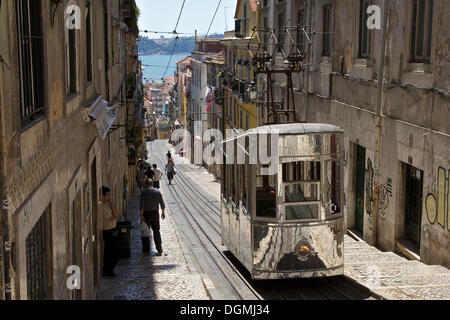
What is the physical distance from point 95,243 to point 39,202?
5259 millimetres

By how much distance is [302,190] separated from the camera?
922 cm

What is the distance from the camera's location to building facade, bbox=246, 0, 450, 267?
10938mm

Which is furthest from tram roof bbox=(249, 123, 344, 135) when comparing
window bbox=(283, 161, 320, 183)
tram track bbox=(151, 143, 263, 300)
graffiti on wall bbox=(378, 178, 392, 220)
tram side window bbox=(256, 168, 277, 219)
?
graffiti on wall bbox=(378, 178, 392, 220)

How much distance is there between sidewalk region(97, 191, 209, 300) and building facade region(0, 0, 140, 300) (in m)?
0.50

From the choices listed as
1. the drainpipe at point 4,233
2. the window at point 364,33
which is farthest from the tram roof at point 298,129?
the window at point 364,33

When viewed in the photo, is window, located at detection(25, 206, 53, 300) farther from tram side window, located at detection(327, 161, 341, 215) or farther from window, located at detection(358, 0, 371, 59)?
window, located at detection(358, 0, 371, 59)

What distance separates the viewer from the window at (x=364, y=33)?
15141 millimetres

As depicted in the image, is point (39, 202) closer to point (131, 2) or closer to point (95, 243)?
point (95, 243)

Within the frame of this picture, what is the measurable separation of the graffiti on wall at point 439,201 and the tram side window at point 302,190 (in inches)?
102

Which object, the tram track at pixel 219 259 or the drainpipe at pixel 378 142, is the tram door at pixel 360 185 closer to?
the drainpipe at pixel 378 142

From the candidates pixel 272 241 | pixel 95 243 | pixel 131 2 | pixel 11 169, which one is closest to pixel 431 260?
pixel 272 241
